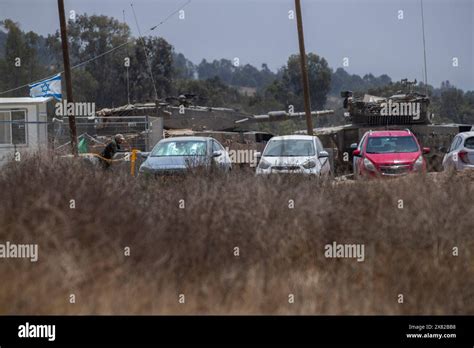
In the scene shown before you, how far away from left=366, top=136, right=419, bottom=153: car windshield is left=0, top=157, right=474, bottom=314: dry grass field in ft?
39.5

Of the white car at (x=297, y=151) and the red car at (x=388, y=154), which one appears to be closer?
the white car at (x=297, y=151)

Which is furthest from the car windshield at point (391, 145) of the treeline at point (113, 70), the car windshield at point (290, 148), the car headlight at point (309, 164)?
the treeline at point (113, 70)

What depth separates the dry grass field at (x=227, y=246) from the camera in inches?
366

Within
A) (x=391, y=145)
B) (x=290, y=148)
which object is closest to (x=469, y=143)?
(x=391, y=145)

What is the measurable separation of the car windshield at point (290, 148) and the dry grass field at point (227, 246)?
1006cm

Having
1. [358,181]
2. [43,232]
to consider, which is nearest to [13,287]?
[43,232]

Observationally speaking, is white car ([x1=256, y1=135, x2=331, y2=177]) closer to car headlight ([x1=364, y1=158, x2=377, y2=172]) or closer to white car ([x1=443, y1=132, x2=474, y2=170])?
car headlight ([x1=364, y1=158, x2=377, y2=172])

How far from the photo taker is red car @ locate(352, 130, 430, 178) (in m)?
22.4

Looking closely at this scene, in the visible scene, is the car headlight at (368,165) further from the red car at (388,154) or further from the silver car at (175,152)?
the silver car at (175,152)

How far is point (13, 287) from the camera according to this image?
921 centimetres

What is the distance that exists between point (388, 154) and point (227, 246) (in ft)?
45.2

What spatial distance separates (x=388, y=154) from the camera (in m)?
23.2
